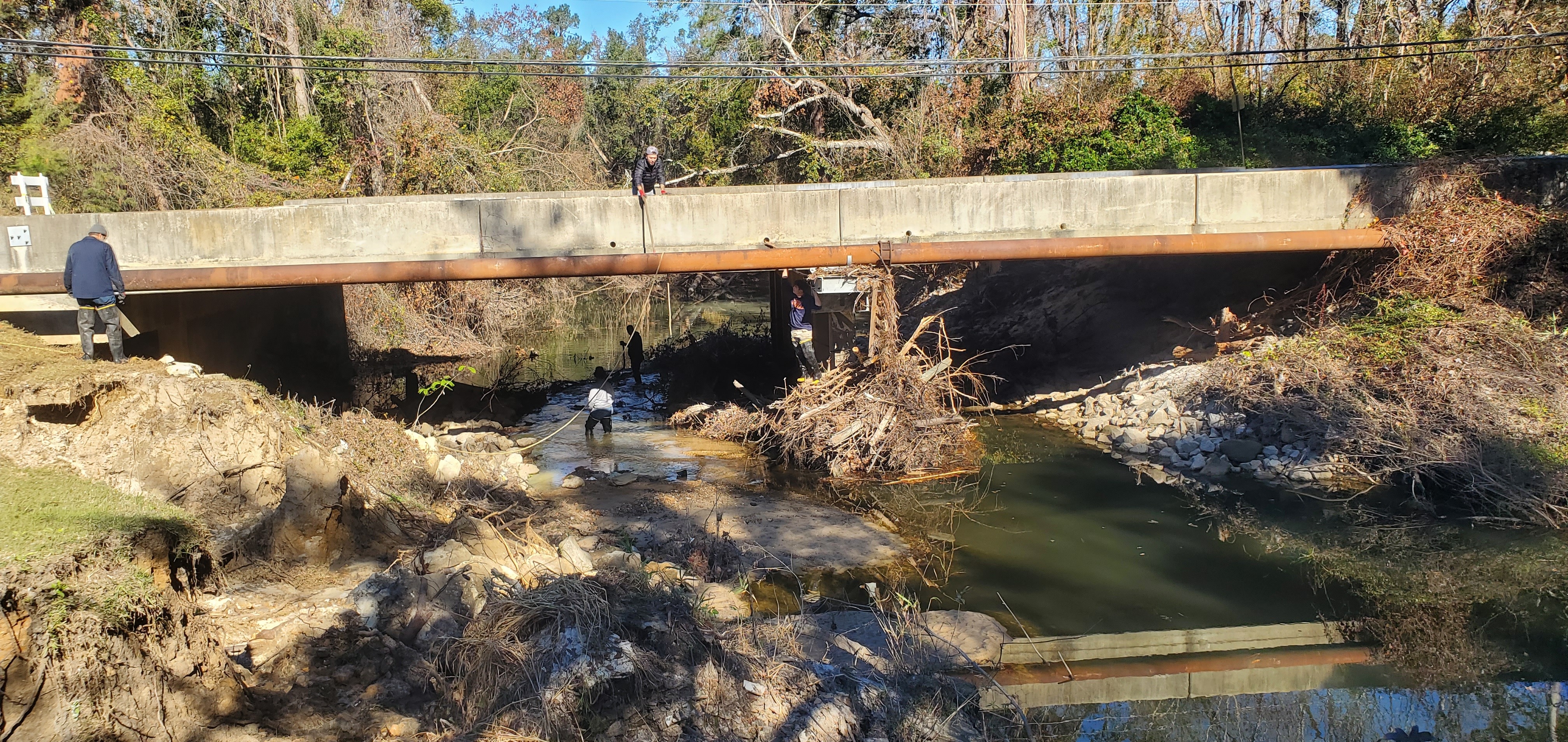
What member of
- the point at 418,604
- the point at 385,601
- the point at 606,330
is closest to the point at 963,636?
the point at 418,604

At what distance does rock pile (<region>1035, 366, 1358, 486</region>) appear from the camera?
11.8 meters

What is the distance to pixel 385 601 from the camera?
6785 millimetres

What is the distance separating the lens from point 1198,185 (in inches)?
468

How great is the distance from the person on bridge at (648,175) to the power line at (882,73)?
64.1 inches

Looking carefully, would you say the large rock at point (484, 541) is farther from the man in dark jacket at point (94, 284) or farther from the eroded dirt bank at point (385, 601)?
the man in dark jacket at point (94, 284)

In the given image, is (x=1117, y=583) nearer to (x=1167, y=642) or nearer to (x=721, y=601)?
(x=1167, y=642)

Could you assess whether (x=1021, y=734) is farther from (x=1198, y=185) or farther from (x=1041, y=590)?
(x=1198, y=185)

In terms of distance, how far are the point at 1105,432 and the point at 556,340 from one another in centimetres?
1695

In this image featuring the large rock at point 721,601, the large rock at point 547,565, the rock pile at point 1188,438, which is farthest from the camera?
the rock pile at point 1188,438

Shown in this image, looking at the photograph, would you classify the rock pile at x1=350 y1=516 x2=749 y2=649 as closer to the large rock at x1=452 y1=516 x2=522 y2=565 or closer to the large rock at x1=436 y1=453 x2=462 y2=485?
the large rock at x1=452 y1=516 x2=522 y2=565

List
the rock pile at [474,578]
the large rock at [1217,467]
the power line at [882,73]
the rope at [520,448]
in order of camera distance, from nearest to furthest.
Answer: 1. the rock pile at [474,578]
2. the large rock at [1217,467]
3. the rope at [520,448]
4. the power line at [882,73]

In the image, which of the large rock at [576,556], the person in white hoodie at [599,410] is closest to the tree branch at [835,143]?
the person in white hoodie at [599,410]

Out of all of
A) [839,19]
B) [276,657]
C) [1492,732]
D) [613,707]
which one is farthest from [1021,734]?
[839,19]

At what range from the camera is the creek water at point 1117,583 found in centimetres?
636
